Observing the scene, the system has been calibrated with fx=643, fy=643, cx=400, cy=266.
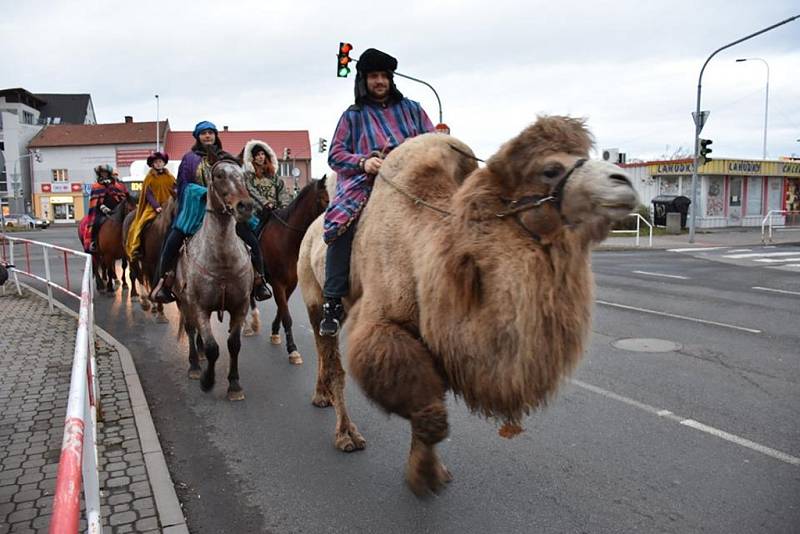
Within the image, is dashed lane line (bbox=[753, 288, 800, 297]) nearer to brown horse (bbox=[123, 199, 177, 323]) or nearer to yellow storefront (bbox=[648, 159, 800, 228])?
brown horse (bbox=[123, 199, 177, 323])

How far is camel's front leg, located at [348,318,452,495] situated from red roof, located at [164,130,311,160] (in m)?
62.8

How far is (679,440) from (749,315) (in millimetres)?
6667

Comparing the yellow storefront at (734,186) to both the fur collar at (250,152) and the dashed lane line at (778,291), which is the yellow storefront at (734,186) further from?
the fur collar at (250,152)

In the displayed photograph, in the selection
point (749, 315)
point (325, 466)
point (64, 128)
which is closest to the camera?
point (325, 466)

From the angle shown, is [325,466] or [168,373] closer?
[325,466]

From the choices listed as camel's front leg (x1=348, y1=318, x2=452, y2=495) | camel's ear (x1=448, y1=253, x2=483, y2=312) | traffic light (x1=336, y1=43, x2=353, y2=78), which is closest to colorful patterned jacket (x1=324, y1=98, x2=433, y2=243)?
camel's front leg (x1=348, y1=318, x2=452, y2=495)

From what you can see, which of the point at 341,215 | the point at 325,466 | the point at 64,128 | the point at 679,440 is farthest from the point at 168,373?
the point at 64,128

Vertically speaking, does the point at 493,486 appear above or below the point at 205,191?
below

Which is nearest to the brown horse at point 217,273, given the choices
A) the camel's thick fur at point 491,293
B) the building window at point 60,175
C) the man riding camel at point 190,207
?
the man riding camel at point 190,207

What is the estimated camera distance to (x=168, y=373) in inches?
299

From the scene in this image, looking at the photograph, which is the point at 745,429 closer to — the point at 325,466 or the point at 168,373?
the point at 325,466

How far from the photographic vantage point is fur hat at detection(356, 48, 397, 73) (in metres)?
4.52

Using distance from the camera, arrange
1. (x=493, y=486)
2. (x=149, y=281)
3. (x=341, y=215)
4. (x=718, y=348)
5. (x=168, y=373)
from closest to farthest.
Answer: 1. (x=341, y=215)
2. (x=493, y=486)
3. (x=168, y=373)
4. (x=718, y=348)
5. (x=149, y=281)

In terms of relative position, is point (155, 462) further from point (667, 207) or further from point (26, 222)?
point (26, 222)
